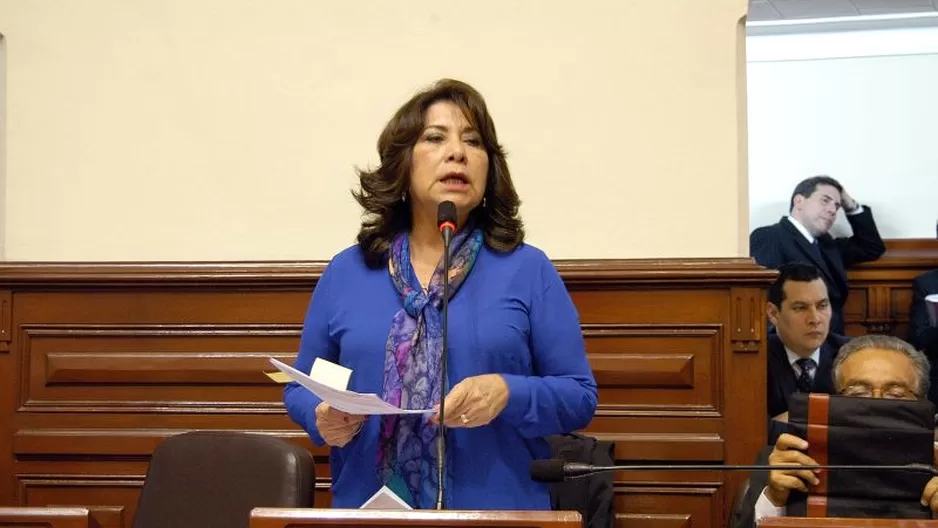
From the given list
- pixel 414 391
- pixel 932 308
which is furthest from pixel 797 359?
pixel 414 391

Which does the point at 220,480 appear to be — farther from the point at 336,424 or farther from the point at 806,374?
the point at 806,374

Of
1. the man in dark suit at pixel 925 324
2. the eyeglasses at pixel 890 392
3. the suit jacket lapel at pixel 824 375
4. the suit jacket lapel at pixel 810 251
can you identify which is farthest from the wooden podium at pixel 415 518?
the suit jacket lapel at pixel 810 251

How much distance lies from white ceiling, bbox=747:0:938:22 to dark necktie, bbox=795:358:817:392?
4.19 m

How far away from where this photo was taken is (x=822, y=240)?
17.0 feet

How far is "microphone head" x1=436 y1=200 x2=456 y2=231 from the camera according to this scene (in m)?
2.03

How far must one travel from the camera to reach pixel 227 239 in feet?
11.4

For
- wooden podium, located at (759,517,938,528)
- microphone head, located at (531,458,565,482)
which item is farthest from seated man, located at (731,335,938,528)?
wooden podium, located at (759,517,938,528)

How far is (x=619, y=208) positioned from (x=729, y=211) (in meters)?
0.30

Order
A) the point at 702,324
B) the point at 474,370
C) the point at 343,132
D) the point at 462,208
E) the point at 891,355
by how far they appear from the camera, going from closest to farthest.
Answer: the point at 474,370 → the point at 462,208 → the point at 891,355 → the point at 702,324 → the point at 343,132

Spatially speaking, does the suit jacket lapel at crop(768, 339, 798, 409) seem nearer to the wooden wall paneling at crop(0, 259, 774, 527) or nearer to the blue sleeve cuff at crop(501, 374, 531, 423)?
the wooden wall paneling at crop(0, 259, 774, 527)

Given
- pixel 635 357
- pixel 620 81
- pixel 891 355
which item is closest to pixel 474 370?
pixel 891 355

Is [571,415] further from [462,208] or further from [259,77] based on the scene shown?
[259,77]

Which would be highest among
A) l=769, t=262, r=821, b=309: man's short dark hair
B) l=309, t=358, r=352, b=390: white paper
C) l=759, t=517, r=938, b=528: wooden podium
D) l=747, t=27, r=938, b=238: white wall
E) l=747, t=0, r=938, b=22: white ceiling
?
l=747, t=0, r=938, b=22: white ceiling

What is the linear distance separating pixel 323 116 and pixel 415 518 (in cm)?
221
